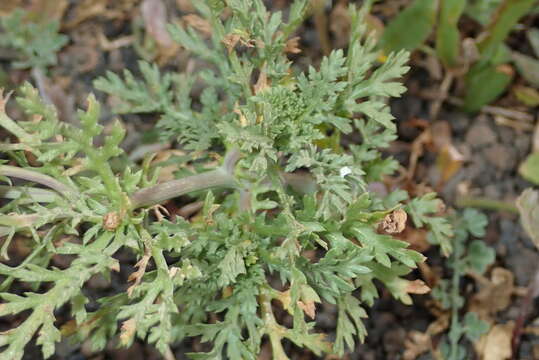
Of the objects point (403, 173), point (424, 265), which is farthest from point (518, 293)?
point (403, 173)

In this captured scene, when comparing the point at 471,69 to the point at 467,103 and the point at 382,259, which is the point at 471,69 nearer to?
the point at 467,103

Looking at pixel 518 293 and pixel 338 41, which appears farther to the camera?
pixel 338 41

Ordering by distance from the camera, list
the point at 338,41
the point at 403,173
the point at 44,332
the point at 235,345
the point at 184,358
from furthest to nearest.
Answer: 1. the point at 338,41
2. the point at 403,173
3. the point at 184,358
4. the point at 235,345
5. the point at 44,332

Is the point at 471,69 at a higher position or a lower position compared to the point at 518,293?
higher

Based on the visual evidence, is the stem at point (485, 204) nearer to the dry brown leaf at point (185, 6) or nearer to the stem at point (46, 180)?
the dry brown leaf at point (185, 6)

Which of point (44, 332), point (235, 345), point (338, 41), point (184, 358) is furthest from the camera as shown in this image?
point (338, 41)

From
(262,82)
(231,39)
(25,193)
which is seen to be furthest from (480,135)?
(25,193)
